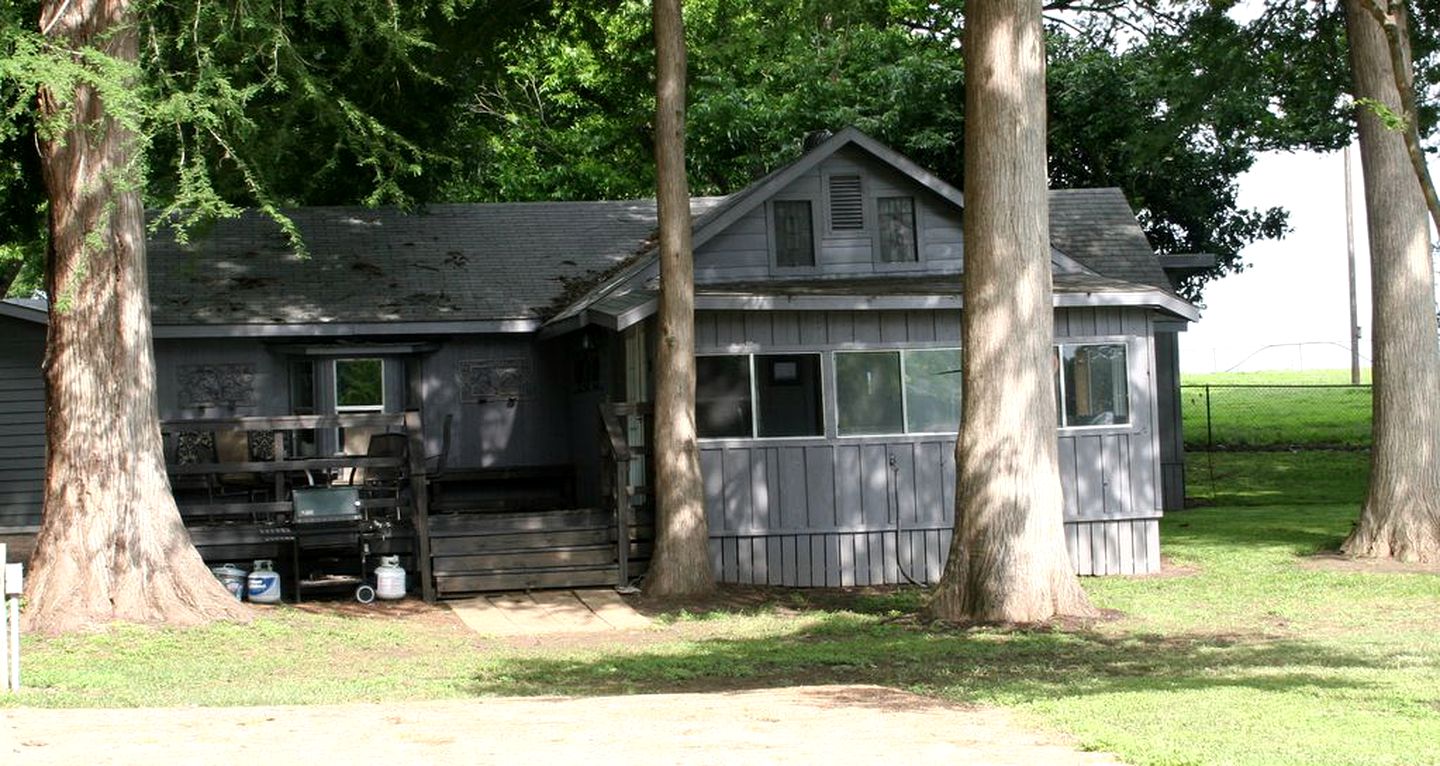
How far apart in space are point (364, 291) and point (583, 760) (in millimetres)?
14634

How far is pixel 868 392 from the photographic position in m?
→ 17.7

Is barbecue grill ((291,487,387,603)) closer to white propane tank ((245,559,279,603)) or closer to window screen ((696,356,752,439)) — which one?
white propane tank ((245,559,279,603))

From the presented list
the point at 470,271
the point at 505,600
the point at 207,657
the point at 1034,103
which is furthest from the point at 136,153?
the point at 470,271

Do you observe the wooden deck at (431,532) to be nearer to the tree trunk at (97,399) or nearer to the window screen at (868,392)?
the tree trunk at (97,399)

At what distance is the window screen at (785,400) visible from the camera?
17484 mm

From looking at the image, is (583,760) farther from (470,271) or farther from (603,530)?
(470,271)

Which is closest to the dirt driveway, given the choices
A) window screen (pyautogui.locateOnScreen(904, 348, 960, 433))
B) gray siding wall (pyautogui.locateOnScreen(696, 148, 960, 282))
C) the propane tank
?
the propane tank

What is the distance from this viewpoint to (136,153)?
13.0m

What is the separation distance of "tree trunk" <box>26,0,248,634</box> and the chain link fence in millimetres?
18355

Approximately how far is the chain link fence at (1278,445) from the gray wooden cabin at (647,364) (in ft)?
24.0

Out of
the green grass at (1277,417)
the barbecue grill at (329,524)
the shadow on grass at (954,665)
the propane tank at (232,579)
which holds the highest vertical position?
the green grass at (1277,417)

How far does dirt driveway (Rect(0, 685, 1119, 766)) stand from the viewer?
7371mm

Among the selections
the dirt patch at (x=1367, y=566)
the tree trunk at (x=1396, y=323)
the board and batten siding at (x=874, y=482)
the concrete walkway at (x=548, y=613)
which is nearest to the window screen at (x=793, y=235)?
the board and batten siding at (x=874, y=482)

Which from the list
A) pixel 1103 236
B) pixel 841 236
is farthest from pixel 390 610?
pixel 1103 236
